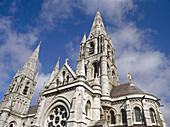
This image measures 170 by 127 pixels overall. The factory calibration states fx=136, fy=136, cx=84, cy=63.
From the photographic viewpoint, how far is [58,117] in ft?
58.3

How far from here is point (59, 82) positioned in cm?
2112

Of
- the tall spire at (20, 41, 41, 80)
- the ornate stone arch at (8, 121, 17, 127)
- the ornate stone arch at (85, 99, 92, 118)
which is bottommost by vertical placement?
the ornate stone arch at (8, 121, 17, 127)

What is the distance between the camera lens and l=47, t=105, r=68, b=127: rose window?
55.7 feet

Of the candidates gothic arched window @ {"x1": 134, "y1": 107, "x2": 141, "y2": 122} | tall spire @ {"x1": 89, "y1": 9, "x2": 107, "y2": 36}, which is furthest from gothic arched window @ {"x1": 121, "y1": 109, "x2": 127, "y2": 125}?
tall spire @ {"x1": 89, "y1": 9, "x2": 107, "y2": 36}

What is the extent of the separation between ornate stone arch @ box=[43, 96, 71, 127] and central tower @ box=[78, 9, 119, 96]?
7515 mm

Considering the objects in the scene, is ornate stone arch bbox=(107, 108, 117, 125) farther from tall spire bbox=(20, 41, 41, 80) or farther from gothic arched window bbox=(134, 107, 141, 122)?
tall spire bbox=(20, 41, 41, 80)

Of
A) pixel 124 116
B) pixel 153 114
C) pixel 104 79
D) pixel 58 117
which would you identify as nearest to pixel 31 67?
pixel 104 79

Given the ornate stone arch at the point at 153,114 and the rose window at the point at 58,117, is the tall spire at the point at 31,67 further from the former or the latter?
the ornate stone arch at the point at 153,114

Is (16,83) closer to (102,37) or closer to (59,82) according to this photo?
(59,82)

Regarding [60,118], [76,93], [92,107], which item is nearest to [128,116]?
[92,107]

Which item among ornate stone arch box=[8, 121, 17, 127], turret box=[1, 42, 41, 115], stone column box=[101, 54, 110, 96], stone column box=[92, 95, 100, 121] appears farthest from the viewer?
turret box=[1, 42, 41, 115]

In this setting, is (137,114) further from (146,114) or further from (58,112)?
(58,112)

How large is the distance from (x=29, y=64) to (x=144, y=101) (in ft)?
103

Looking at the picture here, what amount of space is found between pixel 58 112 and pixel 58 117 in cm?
62
